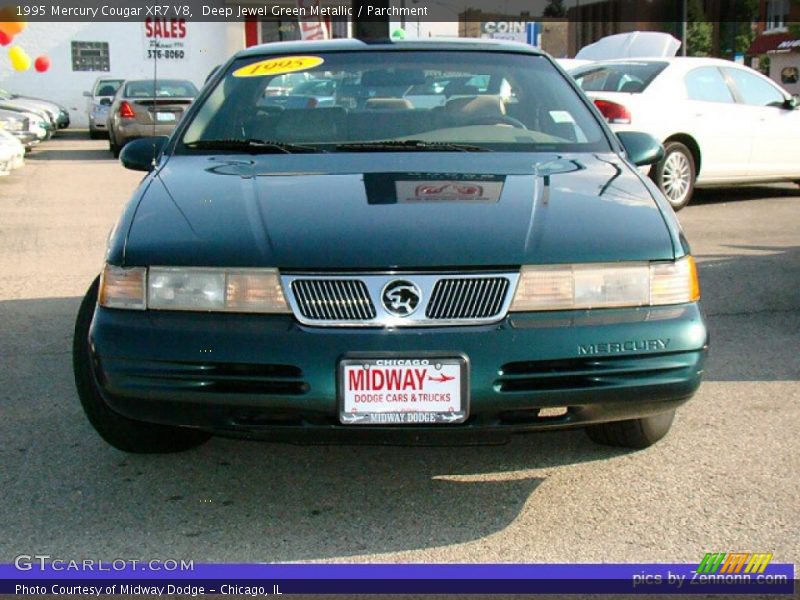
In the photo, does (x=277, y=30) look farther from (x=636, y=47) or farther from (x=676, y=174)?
(x=676, y=174)

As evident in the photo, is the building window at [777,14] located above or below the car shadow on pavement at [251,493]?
above

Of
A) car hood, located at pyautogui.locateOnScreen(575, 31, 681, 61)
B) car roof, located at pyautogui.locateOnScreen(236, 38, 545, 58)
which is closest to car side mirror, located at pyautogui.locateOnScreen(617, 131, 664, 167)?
car roof, located at pyautogui.locateOnScreen(236, 38, 545, 58)

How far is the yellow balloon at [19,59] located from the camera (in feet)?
112

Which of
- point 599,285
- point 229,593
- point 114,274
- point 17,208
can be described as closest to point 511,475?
point 599,285

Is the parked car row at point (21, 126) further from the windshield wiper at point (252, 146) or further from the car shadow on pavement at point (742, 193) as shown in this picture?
the windshield wiper at point (252, 146)

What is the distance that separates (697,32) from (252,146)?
6899 centimetres

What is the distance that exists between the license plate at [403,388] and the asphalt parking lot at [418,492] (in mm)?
415

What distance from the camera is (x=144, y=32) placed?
3600cm

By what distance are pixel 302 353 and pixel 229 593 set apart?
663mm

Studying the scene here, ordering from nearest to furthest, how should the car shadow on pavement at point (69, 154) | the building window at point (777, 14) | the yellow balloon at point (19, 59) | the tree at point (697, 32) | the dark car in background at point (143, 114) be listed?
the dark car in background at point (143, 114) → the car shadow on pavement at point (69, 154) → the yellow balloon at point (19, 59) → the building window at point (777, 14) → the tree at point (697, 32)

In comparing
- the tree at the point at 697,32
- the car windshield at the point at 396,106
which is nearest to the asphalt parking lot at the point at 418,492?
the car windshield at the point at 396,106

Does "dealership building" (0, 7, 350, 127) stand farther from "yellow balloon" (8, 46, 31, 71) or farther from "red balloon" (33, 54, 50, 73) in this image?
"yellow balloon" (8, 46, 31, 71)

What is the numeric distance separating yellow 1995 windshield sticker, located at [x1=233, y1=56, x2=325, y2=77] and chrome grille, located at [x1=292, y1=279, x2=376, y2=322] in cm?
184

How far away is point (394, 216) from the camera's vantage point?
333 centimetres
